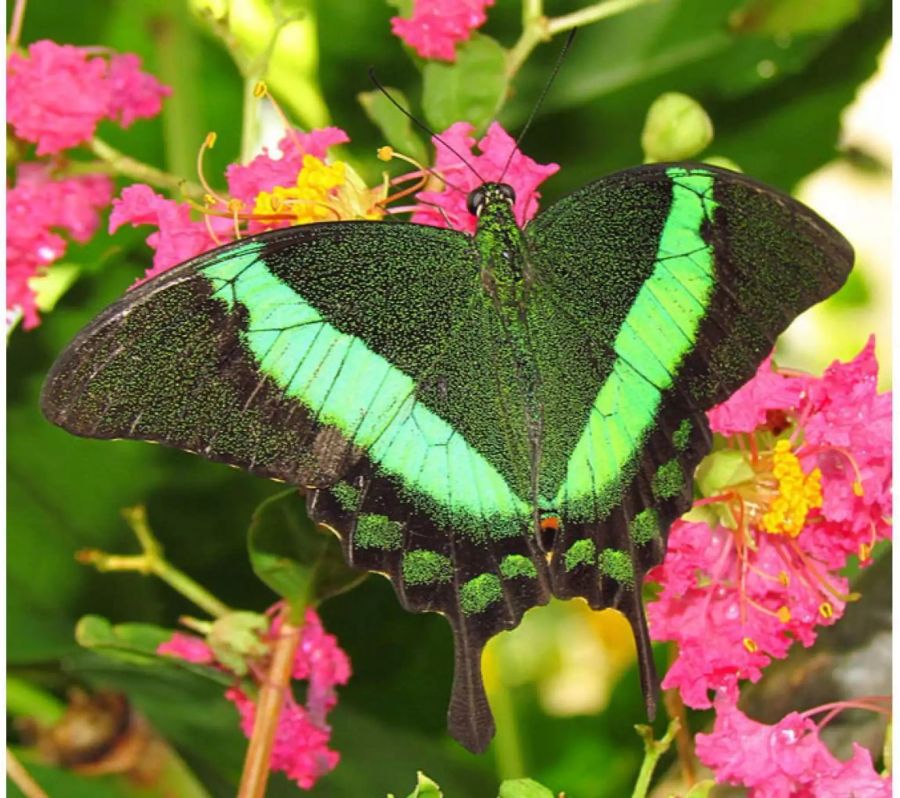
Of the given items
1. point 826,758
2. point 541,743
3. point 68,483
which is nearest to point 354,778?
point 541,743

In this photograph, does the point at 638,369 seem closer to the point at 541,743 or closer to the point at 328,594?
the point at 328,594

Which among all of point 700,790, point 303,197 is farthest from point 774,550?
point 303,197

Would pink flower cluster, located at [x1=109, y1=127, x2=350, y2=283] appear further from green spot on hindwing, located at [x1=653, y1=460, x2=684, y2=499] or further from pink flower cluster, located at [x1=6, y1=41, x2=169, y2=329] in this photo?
green spot on hindwing, located at [x1=653, y1=460, x2=684, y2=499]

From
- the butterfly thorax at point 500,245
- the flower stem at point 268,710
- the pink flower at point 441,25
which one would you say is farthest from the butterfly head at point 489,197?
the flower stem at point 268,710

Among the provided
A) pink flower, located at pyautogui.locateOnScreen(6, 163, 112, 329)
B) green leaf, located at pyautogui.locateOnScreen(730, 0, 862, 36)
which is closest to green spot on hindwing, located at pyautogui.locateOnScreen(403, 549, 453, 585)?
pink flower, located at pyautogui.locateOnScreen(6, 163, 112, 329)

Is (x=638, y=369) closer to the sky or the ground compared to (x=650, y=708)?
closer to the sky

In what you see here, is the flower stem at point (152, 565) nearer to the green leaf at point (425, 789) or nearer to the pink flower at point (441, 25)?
the green leaf at point (425, 789)

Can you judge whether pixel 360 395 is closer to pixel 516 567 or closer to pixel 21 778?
pixel 516 567
